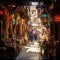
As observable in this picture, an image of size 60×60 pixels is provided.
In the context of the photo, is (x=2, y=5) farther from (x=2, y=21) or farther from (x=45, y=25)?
(x=45, y=25)

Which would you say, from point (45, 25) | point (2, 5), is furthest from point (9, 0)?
point (45, 25)

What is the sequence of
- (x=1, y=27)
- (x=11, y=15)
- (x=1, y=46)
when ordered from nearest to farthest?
1. (x=1, y=46)
2. (x=1, y=27)
3. (x=11, y=15)

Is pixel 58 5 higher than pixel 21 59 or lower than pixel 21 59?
higher

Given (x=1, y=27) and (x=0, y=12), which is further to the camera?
(x=1, y=27)

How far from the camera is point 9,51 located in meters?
19.0

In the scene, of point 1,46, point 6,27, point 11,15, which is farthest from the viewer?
point 11,15

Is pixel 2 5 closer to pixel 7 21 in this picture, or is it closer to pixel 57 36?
pixel 7 21

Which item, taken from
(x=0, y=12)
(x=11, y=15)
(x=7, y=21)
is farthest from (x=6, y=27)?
(x=0, y=12)

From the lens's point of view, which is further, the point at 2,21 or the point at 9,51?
the point at 2,21

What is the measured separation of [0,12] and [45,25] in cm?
1495

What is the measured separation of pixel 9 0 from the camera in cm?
2192

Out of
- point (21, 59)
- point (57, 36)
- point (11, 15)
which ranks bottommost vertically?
point (21, 59)

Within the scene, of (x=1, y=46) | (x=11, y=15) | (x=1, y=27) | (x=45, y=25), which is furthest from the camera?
(x=45, y=25)

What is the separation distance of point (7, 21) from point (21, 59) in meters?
5.87
